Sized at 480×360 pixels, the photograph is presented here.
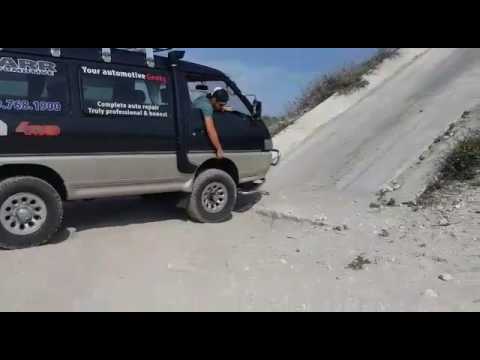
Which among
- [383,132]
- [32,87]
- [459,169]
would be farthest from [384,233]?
[383,132]

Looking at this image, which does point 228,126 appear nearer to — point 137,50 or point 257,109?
point 257,109

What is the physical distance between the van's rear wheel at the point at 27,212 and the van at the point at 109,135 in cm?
1

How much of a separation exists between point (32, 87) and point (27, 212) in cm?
133

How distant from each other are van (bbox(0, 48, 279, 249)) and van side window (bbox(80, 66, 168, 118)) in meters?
0.01

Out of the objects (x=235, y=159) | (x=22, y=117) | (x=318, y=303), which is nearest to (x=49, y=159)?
(x=22, y=117)

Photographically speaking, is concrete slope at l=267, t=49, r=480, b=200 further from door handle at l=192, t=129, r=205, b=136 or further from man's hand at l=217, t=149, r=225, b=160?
door handle at l=192, t=129, r=205, b=136

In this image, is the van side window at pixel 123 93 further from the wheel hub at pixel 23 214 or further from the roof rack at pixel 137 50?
the wheel hub at pixel 23 214

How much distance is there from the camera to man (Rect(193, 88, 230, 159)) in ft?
21.5

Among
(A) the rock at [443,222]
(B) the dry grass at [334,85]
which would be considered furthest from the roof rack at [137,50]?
(B) the dry grass at [334,85]

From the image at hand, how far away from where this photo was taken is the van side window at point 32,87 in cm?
494

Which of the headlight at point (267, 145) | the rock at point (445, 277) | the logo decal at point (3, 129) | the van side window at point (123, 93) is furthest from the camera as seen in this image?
the headlight at point (267, 145)

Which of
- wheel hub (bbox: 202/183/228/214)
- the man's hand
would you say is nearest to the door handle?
the man's hand

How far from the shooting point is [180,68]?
6.40 m
